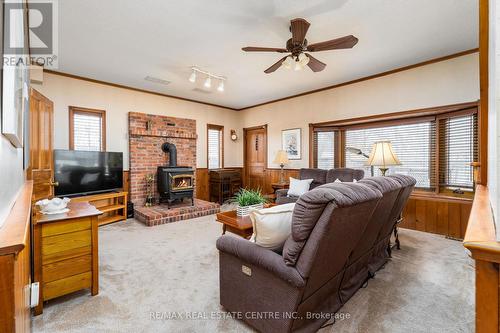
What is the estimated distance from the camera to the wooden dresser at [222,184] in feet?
20.2

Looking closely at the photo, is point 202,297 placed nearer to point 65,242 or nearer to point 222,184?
point 65,242

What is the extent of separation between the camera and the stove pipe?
5312 millimetres

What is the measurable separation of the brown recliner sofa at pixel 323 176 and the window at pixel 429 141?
42cm

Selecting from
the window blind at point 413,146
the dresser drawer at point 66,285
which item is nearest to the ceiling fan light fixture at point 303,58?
the window blind at point 413,146

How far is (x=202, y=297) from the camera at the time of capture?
2.04 metres

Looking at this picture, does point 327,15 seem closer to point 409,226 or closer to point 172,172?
point 409,226

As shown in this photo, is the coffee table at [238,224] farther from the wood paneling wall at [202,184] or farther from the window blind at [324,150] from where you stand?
the wood paneling wall at [202,184]

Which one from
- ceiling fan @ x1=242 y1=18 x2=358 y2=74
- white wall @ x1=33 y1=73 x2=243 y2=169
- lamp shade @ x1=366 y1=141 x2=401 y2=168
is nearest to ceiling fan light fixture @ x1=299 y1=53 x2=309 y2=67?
ceiling fan @ x1=242 y1=18 x2=358 y2=74

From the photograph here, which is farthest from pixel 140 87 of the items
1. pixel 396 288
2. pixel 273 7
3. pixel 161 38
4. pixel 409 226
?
pixel 409 226

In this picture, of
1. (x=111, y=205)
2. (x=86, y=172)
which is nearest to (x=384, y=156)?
(x=86, y=172)

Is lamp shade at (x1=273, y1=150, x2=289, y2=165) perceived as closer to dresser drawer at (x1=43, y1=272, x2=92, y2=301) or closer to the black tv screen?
the black tv screen

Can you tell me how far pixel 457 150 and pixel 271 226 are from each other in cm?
369

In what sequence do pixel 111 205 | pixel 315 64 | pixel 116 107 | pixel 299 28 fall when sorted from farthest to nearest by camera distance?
pixel 116 107 → pixel 111 205 → pixel 315 64 → pixel 299 28

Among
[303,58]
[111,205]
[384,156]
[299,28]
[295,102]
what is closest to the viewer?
[299,28]
